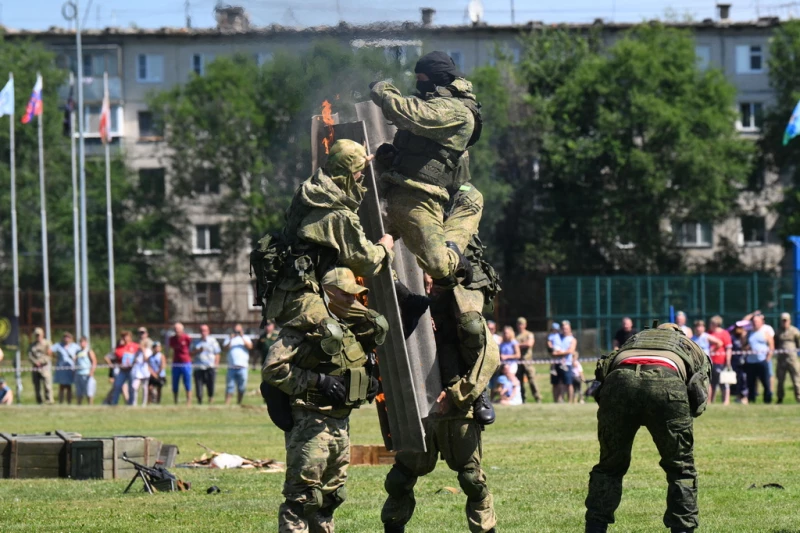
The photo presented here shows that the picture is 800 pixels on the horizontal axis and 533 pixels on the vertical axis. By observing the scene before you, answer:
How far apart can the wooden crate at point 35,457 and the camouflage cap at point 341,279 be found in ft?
25.6

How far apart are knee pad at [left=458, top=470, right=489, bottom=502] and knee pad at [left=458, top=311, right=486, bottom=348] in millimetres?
874

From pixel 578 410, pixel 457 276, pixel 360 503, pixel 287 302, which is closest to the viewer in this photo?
pixel 287 302

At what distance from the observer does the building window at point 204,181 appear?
69.5 metres

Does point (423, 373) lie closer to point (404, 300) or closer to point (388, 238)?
point (404, 300)

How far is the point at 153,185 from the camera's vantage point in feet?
233

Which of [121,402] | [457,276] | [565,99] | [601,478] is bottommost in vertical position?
[121,402]

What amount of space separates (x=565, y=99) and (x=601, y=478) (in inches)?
2320

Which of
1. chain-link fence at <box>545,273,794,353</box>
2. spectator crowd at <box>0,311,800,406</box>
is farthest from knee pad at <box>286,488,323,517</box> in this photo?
chain-link fence at <box>545,273,794,353</box>

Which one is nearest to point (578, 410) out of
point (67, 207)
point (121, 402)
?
point (121, 402)

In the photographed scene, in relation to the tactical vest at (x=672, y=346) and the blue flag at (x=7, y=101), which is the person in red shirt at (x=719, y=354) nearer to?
the tactical vest at (x=672, y=346)

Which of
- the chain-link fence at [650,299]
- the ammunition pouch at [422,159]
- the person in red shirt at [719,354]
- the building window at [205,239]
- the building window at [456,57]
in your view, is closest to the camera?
the ammunition pouch at [422,159]

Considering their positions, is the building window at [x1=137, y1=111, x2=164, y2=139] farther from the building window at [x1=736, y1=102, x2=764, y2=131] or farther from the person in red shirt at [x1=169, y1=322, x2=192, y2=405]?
the person in red shirt at [x1=169, y1=322, x2=192, y2=405]

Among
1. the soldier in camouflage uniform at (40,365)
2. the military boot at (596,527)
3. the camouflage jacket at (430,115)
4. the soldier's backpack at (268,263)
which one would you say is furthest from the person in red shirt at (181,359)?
the soldier's backpack at (268,263)

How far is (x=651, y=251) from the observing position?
216 feet
